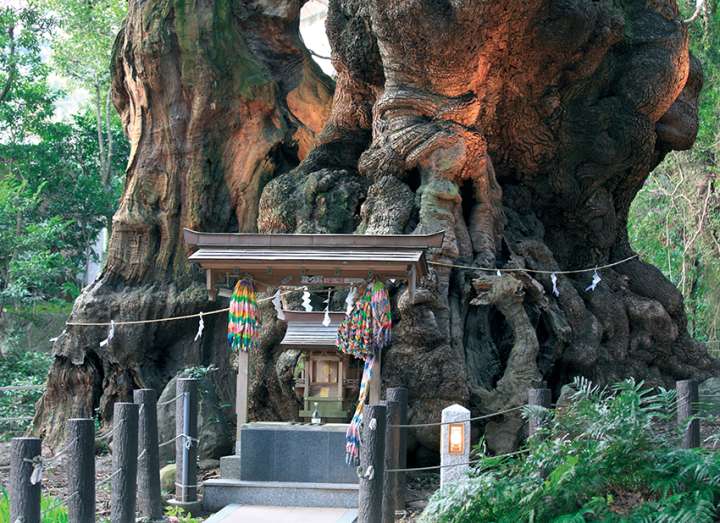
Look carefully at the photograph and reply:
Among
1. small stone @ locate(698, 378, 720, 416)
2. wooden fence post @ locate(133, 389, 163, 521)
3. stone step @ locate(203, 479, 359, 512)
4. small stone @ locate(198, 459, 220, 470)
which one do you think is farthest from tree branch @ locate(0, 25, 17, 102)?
small stone @ locate(698, 378, 720, 416)

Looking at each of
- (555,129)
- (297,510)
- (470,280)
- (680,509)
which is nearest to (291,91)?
(555,129)

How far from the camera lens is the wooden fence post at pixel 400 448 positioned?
Result: 8.68 metres

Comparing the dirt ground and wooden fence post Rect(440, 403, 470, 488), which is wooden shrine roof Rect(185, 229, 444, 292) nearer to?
wooden fence post Rect(440, 403, 470, 488)

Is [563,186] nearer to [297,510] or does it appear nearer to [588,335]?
[588,335]

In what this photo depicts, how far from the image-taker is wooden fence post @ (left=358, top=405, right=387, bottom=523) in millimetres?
7340

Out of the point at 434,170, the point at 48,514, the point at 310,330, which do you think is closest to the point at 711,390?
the point at 434,170

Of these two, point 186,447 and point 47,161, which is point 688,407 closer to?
point 186,447

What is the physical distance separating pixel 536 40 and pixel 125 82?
6531mm

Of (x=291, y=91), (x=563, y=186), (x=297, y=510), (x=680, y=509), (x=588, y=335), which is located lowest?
(x=297, y=510)

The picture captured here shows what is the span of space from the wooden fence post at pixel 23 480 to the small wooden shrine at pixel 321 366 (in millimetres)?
4154

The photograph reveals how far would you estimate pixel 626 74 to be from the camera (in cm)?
1473

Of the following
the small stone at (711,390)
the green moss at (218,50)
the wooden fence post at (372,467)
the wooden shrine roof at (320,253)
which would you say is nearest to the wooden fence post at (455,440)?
the wooden fence post at (372,467)

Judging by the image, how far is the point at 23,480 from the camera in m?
6.21

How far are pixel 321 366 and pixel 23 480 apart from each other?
15.0ft
